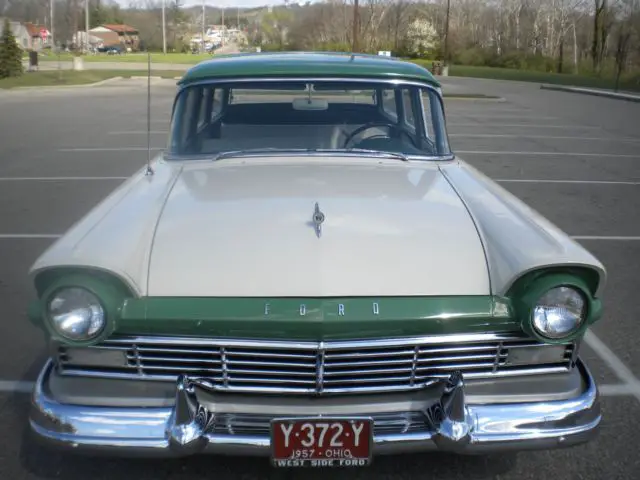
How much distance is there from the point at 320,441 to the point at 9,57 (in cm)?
3192

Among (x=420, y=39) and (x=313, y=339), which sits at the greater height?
(x=420, y=39)

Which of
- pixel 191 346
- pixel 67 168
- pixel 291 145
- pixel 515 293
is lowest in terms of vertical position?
pixel 67 168

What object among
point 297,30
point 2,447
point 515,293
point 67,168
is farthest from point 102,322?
point 297,30

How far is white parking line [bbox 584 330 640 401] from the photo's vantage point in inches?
153

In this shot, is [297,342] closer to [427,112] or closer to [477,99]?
[427,112]

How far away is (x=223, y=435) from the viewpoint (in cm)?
251

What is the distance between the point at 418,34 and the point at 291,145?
61467mm

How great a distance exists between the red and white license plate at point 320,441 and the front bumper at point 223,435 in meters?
0.05

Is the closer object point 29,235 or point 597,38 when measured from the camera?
point 29,235

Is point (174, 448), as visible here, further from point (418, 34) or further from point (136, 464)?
point (418, 34)

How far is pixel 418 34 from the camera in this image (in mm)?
62625

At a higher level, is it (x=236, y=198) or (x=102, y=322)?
(x=236, y=198)

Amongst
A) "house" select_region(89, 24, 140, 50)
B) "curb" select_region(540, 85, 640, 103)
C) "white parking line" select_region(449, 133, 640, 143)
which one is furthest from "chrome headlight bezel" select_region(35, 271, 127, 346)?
"house" select_region(89, 24, 140, 50)

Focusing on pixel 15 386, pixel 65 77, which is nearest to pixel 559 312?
pixel 15 386
